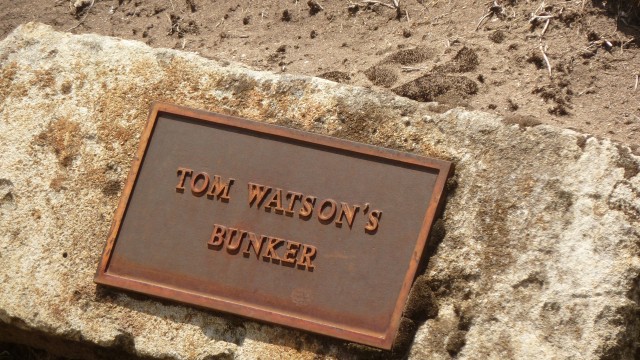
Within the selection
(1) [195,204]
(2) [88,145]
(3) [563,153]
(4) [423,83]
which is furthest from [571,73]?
(2) [88,145]

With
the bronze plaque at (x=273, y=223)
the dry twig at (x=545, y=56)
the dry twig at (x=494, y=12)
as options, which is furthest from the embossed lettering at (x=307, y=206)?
the dry twig at (x=494, y=12)

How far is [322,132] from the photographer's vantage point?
3588mm

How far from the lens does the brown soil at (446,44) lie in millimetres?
4281

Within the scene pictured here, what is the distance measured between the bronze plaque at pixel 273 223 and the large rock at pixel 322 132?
0.08 metres

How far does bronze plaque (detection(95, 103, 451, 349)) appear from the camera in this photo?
333 cm

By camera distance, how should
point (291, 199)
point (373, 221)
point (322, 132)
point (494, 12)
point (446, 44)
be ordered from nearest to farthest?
point (373, 221), point (291, 199), point (322, 132), point (446, 44), point (494, 12)

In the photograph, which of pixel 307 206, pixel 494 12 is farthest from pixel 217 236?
pixel 494 12

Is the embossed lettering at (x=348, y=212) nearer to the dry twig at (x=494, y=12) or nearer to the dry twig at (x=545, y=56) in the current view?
the dry twig at (x=545, y=56)

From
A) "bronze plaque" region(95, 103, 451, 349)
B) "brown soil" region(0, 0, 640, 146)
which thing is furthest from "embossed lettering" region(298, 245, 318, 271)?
"brown soil" region(0, 0, 640, 146)

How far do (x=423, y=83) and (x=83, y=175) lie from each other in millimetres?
1656

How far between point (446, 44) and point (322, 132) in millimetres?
1298

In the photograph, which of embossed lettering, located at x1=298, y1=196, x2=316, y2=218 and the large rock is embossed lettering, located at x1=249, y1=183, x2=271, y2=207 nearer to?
embossed lettering, located at x1=298, y1=196, x2=316, y2=218

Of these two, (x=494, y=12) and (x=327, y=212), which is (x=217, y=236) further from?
(x=494, y=12)

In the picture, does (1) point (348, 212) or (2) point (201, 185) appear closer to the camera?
(1) point (348, 212)
